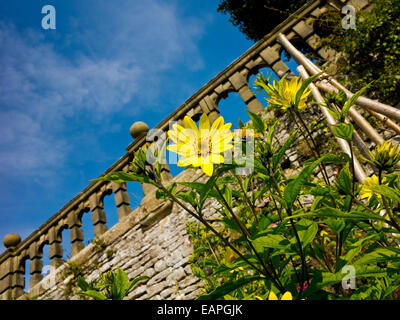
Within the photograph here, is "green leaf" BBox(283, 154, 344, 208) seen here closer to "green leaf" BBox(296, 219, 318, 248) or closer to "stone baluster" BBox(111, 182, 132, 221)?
"green leaf" BBox(296, 219, 318, 248)

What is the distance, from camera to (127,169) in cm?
604

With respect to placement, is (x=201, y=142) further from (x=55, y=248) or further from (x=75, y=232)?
(x=55, y=248)

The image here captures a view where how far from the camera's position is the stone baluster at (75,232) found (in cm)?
624

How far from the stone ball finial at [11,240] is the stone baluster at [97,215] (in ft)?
10.5

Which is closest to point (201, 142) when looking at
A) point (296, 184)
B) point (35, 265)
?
point (296, 184)

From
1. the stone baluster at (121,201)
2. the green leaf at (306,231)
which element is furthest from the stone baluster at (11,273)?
the green leaf at (306,231)

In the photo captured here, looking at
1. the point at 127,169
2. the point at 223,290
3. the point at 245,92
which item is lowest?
the point at 223,290

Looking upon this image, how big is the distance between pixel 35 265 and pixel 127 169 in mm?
3665

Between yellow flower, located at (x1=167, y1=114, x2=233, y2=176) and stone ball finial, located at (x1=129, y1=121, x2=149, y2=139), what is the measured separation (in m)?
5.46

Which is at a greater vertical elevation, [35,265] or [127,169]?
[127,169]

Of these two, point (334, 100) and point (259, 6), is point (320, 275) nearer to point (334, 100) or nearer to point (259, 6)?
point (334, 100)

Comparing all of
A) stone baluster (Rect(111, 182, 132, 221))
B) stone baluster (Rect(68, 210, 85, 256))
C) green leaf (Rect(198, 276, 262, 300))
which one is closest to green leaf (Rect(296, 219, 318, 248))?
green leaf (Rect(198, 276, 262, 300))

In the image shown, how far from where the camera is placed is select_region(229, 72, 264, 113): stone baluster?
187 inches

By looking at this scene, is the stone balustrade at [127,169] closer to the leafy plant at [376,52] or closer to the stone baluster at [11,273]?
the stone baluster at [11,273]
